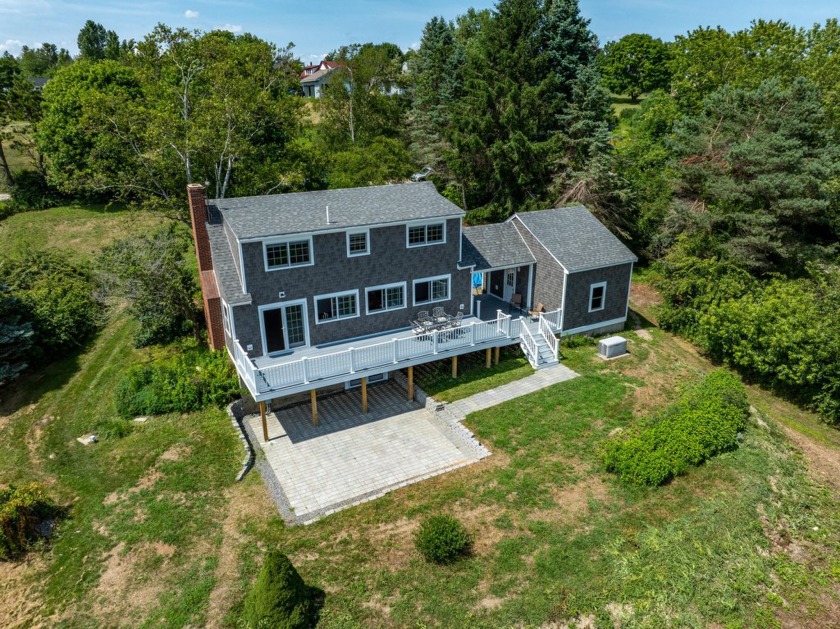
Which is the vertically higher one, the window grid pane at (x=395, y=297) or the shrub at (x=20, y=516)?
the window grid pane at (x=395, y=297)

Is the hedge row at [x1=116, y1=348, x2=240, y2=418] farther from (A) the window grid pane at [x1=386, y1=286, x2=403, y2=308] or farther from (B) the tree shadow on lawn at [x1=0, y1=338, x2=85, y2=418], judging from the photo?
(A) the window grid pane at [x1=386, y1=286, x2=403, y2=308]

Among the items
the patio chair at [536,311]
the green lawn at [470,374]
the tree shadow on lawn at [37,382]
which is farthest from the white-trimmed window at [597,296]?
the tree shadow on lawn at [37,382]

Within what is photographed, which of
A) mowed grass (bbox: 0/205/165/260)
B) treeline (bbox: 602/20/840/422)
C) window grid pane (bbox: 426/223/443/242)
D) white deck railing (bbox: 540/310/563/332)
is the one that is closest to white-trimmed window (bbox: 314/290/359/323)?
window grid pane (bbox: 426/223/443/242)

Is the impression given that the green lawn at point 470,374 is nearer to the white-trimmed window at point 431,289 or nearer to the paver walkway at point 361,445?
the paver walkway at point 361,445

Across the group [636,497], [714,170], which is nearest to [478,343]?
[636,497]

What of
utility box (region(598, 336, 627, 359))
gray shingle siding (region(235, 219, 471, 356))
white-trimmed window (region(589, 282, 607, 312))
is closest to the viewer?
gray shingle siding (region(235, 219, 471, 356))

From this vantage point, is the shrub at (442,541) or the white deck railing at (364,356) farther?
the white deck railing at (364,356)
